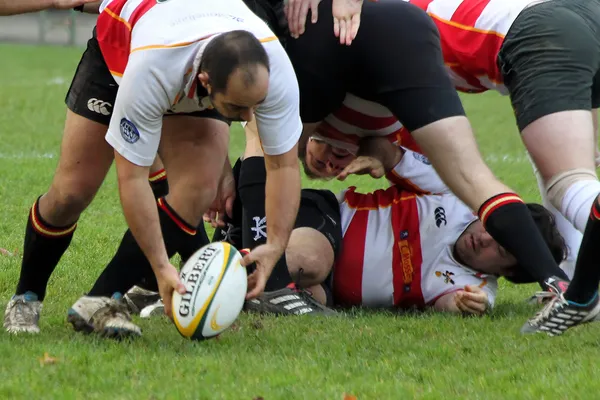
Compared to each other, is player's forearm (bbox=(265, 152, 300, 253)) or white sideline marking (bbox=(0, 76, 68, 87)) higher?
player's forearm (bbox=(265, 152, 300, 253))

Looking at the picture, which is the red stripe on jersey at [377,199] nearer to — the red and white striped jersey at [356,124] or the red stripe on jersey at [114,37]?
the red and white striped jersey at [356,124]

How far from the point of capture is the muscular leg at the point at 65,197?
4.61 meters

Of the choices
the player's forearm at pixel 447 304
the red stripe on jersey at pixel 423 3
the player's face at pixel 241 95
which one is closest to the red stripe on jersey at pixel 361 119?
the red stripe on jersey at pixel 423 3

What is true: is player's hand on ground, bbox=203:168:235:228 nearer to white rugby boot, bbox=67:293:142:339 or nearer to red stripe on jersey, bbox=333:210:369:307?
red stripe on jersey, bbox=333:210:369:307

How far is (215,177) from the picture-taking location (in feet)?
15.6

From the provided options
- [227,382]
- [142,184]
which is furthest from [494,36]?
[227,382]

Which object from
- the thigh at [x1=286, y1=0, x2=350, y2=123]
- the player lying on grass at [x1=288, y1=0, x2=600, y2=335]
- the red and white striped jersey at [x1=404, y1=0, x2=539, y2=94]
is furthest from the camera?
the red and white striped jersey at [x1=404, y1=0, x2=539, y2=94]

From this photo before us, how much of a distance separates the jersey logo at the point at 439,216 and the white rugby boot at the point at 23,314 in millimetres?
2136

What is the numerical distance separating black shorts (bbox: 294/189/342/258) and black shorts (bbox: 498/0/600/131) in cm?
120

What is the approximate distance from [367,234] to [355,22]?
1241mm

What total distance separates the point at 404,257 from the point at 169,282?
1812 millimetres

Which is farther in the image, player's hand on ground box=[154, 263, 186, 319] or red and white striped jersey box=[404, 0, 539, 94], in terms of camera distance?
red and white striped jersey box=[404, 0, 539, 94]

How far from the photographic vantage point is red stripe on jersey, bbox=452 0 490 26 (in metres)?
5.45

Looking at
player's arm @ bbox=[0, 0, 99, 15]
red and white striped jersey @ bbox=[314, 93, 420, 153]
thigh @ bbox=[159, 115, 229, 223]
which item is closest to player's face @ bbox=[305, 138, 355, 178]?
red and white striped jersey @ bbox=[314, 93, 420, 153]
